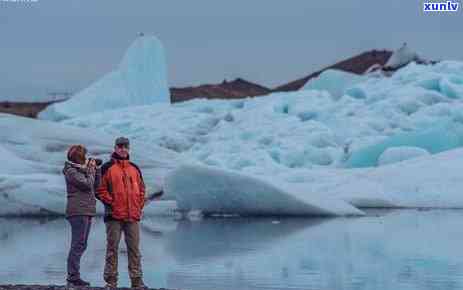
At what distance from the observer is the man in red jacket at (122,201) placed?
21.0 feet

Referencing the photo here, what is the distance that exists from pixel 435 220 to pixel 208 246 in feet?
15.9

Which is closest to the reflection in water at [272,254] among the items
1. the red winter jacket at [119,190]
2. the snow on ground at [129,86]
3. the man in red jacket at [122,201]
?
the man in red jacket at [122,201]

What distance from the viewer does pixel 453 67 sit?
2648 centimetres

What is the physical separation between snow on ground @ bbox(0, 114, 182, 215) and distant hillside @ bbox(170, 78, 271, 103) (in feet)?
94.3

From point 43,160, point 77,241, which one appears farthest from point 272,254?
point 43,160

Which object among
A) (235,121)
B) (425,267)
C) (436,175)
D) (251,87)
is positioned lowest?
(425,267)

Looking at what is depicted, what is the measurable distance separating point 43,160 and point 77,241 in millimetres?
12454

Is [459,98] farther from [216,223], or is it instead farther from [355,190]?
[216,223]

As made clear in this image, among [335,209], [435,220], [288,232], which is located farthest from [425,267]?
[335,209]

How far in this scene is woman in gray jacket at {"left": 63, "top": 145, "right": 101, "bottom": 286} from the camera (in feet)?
21.6

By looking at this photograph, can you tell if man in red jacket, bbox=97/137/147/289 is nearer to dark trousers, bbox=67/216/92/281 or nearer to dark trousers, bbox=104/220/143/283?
dark trousers, bbox=104/220/143/283

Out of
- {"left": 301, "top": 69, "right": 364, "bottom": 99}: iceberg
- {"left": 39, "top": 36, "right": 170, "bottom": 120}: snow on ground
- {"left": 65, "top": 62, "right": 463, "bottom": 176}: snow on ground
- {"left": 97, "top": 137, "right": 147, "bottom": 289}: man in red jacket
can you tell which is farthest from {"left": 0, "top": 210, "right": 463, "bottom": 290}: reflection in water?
{"left": 39, "top": 36, "right": 170, "bottom": 120}: snow on ground

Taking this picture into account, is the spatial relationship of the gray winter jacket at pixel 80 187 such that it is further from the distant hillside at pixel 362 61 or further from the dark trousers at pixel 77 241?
the distant hillside at pixel 362 61

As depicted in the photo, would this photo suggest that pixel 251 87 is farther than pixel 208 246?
Yes
